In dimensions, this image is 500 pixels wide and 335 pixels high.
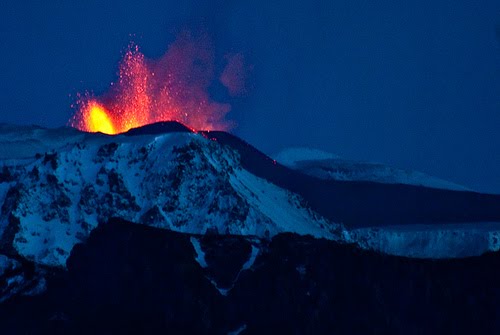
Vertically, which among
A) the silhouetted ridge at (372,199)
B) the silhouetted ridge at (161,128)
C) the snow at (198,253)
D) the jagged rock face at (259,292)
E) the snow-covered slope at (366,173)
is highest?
the silhouetted ridge at (161,128)

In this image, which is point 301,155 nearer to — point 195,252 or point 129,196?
point 129,196

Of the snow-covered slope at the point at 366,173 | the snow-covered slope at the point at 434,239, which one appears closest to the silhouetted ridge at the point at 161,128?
the snow-covered slope at the point at 366,173

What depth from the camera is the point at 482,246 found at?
105 meters

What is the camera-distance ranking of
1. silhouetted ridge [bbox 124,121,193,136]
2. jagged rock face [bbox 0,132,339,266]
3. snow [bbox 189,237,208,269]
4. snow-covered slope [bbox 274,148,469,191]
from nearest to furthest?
snow [bbox 189,237,208,269] → jagged rock face [bbox 0,132,339,266] → silhouetted ridge [bbox 124,121,193,136] → snow-covered slope [bbox 274,148,469,191]

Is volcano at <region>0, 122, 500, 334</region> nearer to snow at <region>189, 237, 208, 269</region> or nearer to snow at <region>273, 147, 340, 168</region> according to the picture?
snow at <region>189, 237, 208, 269</region>

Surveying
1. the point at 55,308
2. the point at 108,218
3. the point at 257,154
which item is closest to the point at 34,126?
the point at 257,154

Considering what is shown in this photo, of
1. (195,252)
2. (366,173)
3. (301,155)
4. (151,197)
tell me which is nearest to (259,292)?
(195,252)

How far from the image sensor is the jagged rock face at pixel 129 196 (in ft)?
274

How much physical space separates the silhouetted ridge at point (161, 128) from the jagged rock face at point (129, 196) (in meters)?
23.9

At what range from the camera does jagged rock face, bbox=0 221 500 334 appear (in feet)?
228

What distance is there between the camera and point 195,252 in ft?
243

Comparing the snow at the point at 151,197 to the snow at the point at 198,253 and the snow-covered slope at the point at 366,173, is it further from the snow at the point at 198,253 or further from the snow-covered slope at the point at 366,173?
the snow-covered slope at the point at 366,173

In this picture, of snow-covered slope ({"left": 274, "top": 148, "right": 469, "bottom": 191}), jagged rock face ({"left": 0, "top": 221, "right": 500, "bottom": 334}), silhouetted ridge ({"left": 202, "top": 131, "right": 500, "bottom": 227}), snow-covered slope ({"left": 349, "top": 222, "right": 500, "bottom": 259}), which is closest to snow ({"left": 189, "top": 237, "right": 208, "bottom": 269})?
jagged rock face ({"left": 0, "top": 221, "right": 500, "bottom": 334})

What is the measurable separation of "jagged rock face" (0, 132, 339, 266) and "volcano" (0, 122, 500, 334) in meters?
0.15
